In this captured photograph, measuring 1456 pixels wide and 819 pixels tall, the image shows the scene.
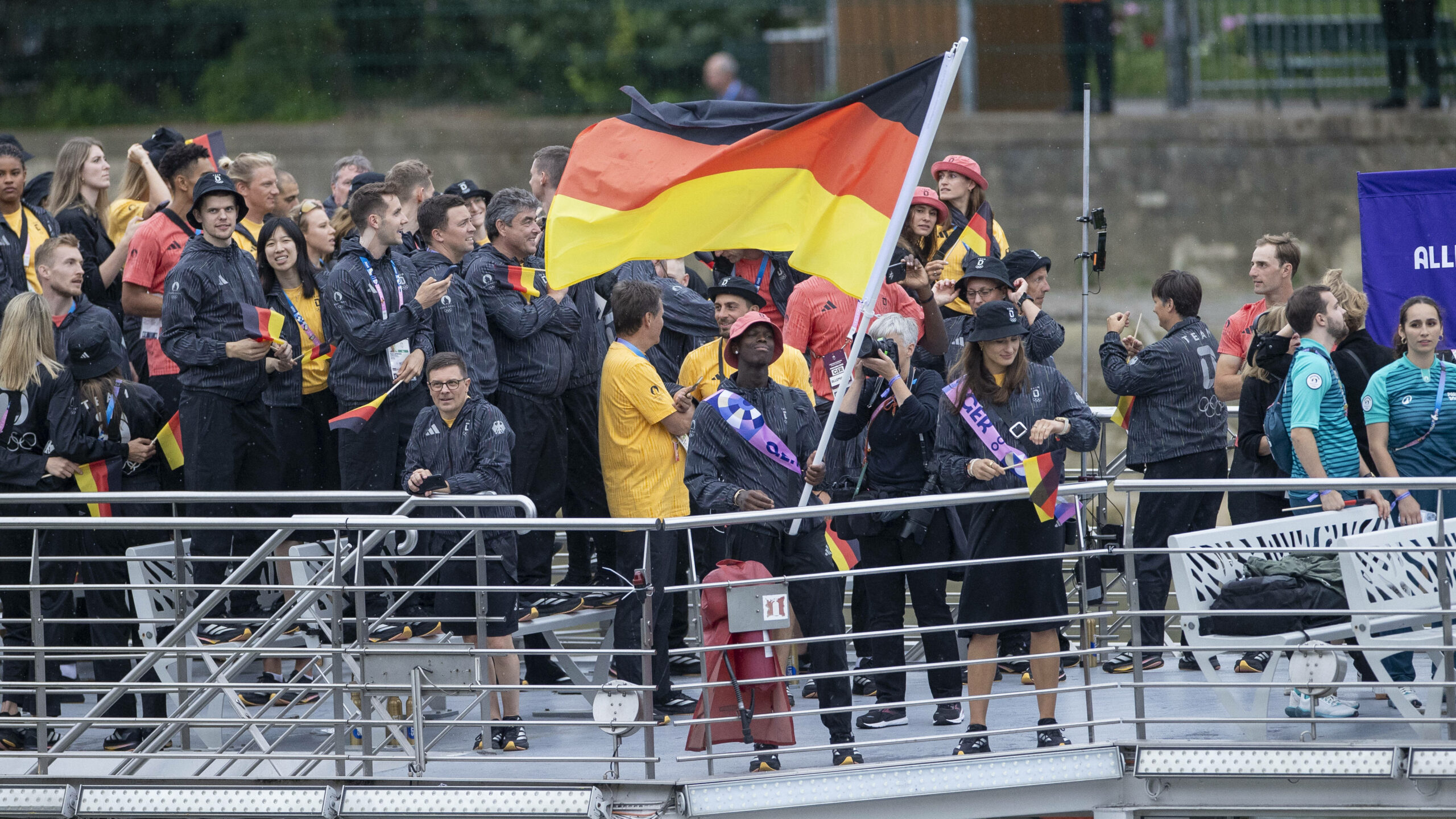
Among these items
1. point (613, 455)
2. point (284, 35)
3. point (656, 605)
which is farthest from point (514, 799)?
point (284, 35)

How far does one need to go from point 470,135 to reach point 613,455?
38.9ft

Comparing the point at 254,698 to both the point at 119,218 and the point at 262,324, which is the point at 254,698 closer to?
the point at 262,324

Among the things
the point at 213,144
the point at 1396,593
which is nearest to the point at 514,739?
the point at 1396,593

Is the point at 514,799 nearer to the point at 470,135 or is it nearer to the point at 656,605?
the point at 656,605

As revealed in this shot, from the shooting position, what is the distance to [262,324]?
8.50 m

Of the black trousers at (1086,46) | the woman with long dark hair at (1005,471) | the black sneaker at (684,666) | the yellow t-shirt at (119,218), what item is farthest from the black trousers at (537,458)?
the black trousers at (1086,46)

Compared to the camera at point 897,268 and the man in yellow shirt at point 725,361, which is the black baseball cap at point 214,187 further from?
the camera at point 897,268

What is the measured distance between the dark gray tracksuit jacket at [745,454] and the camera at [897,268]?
1.22 metres

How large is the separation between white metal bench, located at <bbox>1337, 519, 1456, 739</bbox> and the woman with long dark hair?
1195 millimetres

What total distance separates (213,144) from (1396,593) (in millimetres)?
7109

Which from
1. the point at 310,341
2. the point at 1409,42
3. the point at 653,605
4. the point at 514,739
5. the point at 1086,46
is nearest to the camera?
the point at 653,605

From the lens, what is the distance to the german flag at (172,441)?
343 inches

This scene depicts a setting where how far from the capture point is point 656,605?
7.04 metres

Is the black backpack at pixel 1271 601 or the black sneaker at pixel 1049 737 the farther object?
the black backpack at pixel 1271 601
